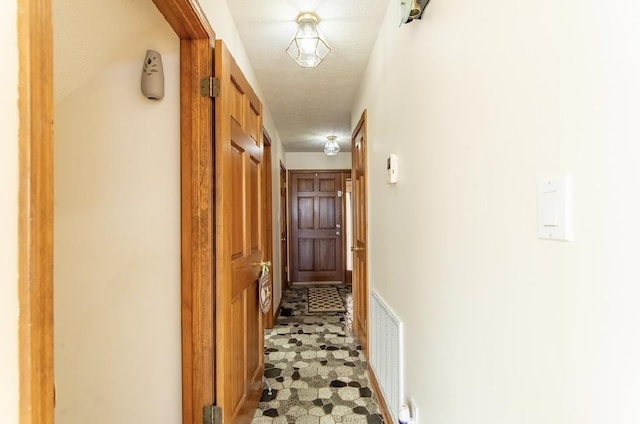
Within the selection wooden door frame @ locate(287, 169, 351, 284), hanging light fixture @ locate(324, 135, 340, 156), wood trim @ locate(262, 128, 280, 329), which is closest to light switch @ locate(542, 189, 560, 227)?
wood trim @ locate(262, 128, 280, 329)

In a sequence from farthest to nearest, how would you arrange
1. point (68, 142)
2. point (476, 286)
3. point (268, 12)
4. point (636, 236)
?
point (268, 12), point (68, 142), point (476, 286), point (636, 236)

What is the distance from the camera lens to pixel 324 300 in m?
4.92

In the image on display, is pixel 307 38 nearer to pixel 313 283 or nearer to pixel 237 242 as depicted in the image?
pixel 237 242

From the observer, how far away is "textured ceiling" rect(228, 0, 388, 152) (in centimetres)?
192

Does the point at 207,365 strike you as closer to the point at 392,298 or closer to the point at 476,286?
the point at 392,298

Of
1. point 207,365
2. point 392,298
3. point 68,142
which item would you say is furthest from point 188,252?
point 392,298

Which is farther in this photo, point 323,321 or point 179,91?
point 323,321

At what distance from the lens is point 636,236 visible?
488mm

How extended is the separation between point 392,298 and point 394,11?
1550mm

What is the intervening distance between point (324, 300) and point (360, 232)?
6.65 ft

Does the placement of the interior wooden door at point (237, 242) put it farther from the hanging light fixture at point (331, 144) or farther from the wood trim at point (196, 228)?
the hanging light fixture at point (331, 144)

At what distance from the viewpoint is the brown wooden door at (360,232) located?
2879 mm

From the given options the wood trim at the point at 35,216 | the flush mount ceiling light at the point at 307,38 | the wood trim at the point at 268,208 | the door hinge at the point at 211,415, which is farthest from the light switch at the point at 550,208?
the wood trim at the point at 268,208

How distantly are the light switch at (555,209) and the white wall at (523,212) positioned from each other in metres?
0.02
